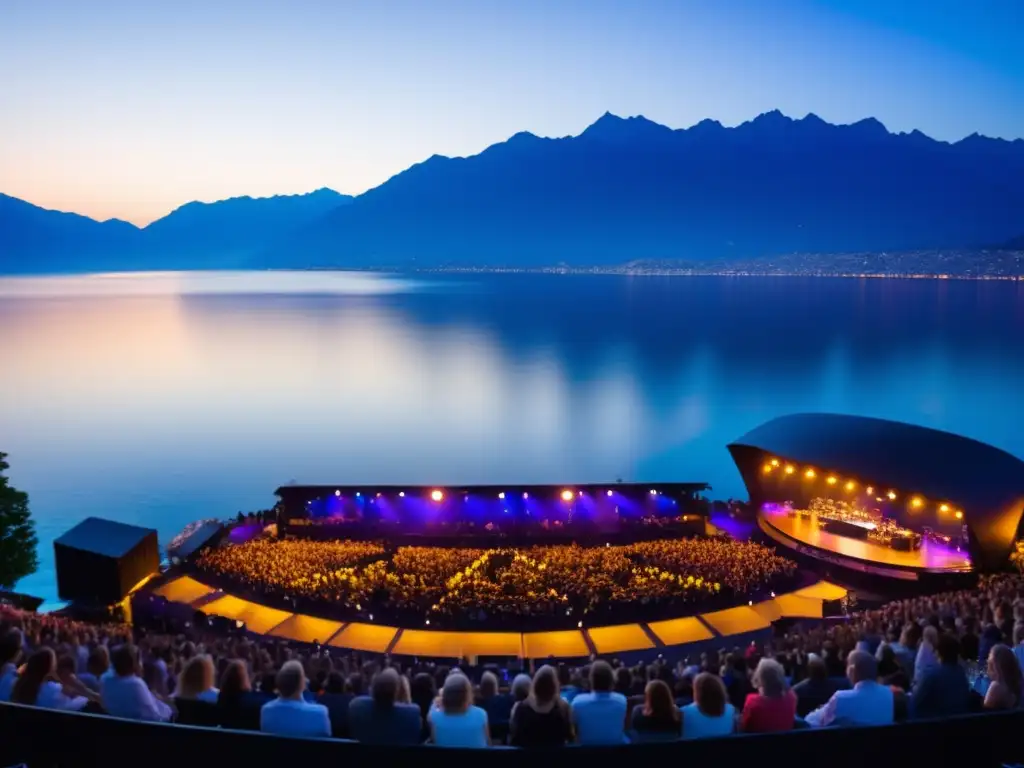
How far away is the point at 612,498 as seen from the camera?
66.4ft

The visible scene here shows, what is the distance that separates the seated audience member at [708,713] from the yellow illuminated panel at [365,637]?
8.75 meters

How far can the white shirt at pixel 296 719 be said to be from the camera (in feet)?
14.5

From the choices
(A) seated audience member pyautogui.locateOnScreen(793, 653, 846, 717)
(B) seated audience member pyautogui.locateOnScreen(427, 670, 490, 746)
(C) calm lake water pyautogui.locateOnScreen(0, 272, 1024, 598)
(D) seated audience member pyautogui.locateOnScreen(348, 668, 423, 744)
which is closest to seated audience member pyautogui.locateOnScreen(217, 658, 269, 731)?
(D) seated audience member pyautogui.locateOnScreen(348, 668, 423, 744)

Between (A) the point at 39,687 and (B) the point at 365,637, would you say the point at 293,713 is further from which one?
(B) the point at 365,637

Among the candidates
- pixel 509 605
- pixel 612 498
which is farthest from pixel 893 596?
pixel 509 605

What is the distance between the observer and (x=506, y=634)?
1323 cm

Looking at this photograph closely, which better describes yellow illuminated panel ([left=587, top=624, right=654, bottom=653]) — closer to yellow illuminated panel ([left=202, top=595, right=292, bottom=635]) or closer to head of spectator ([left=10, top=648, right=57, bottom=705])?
yellow illuminated panel ([left=202, top=595, right=292, bottom=635])

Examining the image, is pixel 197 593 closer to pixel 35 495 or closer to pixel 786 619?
pixel 786 619

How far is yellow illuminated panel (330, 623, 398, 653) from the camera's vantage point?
1273 centimetres

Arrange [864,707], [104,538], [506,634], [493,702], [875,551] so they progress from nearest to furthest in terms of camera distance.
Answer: [864,707] → [493,702] → [506,634] → [104,538] → [875,551]

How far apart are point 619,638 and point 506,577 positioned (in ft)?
9.36

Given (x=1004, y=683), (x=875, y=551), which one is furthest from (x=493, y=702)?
(x=875, y=551)

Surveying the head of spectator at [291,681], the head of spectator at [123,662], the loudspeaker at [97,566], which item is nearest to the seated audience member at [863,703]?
the head of spectator at [291,681]

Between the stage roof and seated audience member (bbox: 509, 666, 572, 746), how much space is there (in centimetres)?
1319
